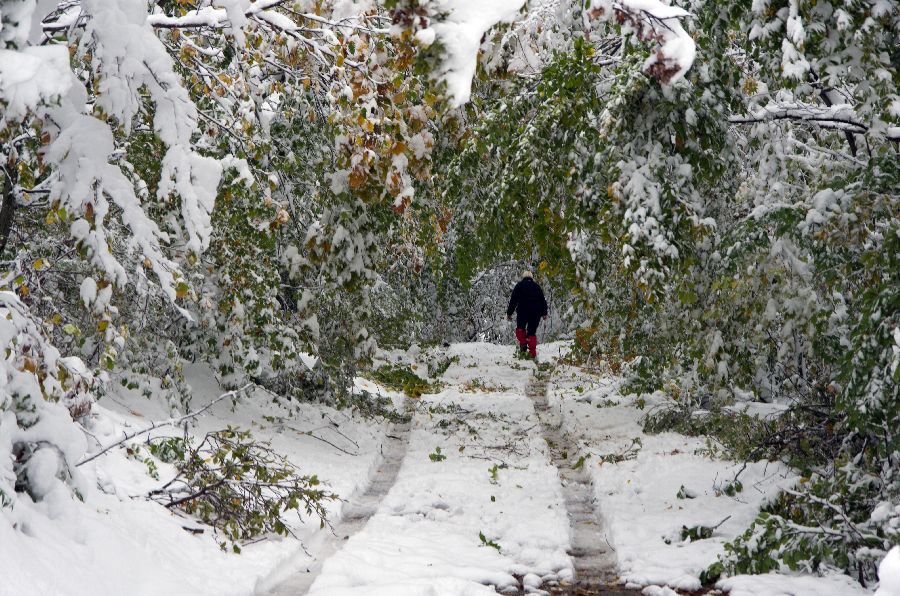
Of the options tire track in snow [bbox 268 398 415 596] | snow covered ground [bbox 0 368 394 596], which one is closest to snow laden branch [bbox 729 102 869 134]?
tire track in snow [bbox 268 398 415 596]

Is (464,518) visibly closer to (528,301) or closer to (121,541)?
(121,541)

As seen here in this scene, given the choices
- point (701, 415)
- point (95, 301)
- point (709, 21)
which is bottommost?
point (701, 415)

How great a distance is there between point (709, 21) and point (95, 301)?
180 inches

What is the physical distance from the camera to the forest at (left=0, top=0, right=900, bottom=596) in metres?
4.00

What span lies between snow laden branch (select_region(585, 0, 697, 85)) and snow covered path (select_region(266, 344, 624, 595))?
11.6 feet

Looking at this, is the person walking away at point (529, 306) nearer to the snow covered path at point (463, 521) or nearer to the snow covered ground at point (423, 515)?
the snow covered path at point (463, 521)

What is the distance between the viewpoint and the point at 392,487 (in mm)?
8844

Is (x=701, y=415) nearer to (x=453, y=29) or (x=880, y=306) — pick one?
(x=880, y=306)

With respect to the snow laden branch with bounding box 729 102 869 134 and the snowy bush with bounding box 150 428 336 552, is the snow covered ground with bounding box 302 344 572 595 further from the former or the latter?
the snow laden branch with bounding box 729 102 869 134

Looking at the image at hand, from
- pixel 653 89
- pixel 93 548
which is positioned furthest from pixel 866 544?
pixel 93 548

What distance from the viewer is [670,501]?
7961 mm

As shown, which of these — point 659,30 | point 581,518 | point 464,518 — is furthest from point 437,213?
point 659,30

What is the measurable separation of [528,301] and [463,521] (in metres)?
13.1

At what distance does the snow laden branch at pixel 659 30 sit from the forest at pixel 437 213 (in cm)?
2
